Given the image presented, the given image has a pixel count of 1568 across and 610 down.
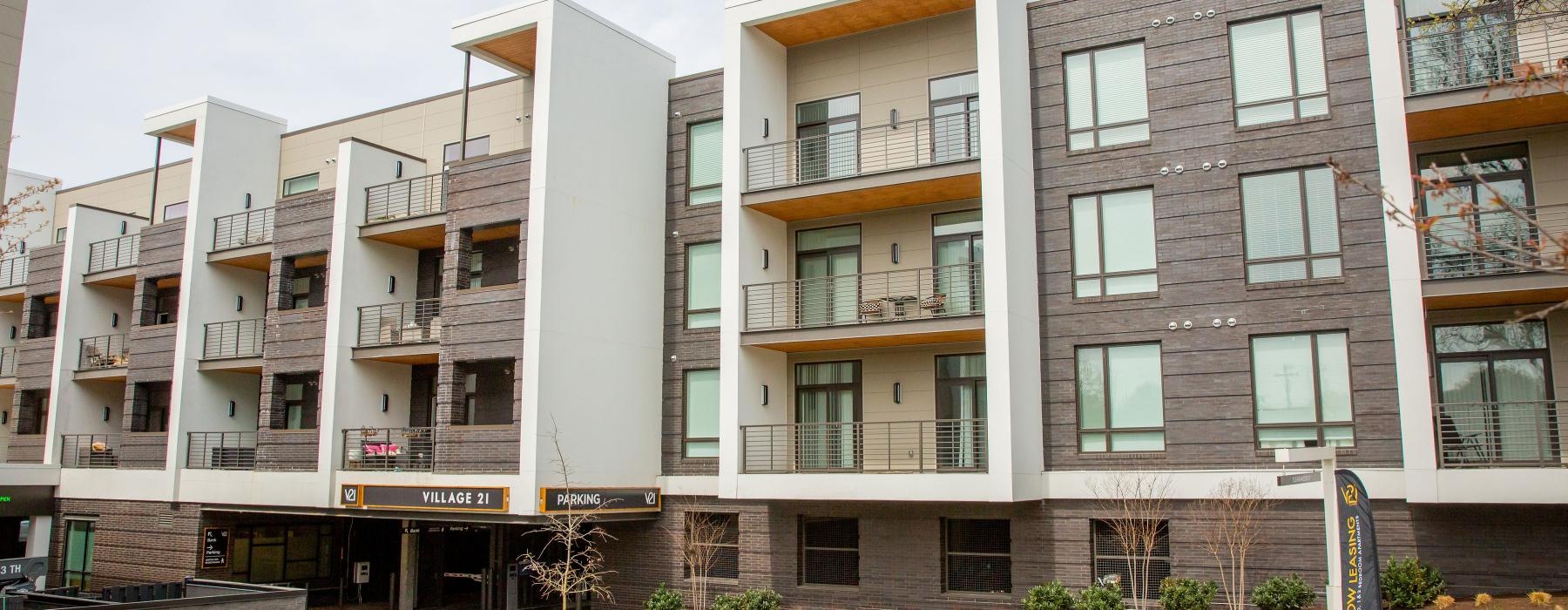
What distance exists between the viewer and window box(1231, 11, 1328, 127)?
1861 cm

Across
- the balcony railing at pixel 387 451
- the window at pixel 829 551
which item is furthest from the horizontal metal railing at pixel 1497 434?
the balcony railing at pixel 387 451

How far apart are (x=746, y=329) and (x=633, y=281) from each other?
9.20ft

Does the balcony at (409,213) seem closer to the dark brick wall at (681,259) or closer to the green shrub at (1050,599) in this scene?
the dark brick wall at (681,259)

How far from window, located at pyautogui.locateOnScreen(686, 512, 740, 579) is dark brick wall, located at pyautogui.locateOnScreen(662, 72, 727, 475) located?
872mm

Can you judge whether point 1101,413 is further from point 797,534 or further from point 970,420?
point 797,534

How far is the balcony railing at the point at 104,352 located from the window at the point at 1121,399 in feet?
77.9

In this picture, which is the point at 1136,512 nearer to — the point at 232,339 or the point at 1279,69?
the point at 1279,69

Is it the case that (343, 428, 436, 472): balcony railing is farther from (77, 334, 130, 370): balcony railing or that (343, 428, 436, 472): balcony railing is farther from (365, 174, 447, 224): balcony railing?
(77, 334, 130, 370): balcony railing

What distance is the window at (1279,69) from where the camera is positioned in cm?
1861

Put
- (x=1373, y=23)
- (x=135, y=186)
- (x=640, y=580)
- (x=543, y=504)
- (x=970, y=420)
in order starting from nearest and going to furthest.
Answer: (x=1373, y=23)
(x=970, y=420)
(x=543, y=504)
(x=640, y=580)
(x=135, y=186)

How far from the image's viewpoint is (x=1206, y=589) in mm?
17797

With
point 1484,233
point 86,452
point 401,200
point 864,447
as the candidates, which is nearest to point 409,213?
point 401,200

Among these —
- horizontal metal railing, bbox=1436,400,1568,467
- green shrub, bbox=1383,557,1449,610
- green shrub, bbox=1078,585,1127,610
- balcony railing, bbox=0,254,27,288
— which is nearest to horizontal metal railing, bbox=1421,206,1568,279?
horizontal metal railing, bbox=1436,400,1568,467

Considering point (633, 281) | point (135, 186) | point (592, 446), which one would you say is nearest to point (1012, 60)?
point (633, 281)
